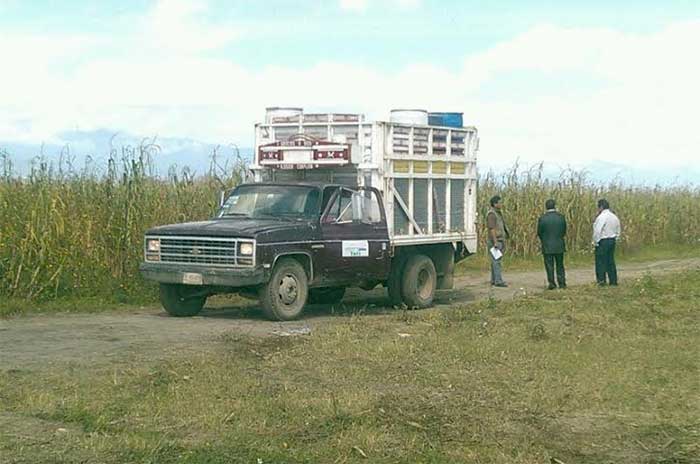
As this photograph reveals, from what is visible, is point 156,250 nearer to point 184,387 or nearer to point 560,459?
point 184,387

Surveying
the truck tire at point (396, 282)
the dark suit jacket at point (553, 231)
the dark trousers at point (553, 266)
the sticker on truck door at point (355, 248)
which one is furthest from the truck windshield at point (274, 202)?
the dark trousers at point (553, 266)

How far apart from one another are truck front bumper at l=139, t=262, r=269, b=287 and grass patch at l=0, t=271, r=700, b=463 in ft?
4.82

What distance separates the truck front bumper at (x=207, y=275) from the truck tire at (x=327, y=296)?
3450 millimetres

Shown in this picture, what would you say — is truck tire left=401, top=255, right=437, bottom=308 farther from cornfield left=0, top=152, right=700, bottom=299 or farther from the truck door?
cornfield left=0, top=152, right=700, bottom=299

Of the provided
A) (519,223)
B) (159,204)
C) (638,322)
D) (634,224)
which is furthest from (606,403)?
(634,224)

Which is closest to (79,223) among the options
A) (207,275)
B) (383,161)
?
(207,275)

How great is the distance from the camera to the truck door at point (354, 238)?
638 inches

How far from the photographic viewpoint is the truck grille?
48.6ft

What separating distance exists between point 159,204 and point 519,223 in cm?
1221

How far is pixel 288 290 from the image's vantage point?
15453mm

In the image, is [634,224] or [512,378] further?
[634,224]

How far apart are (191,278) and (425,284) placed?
4.74 m

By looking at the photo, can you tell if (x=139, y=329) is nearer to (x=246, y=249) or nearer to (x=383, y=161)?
(x=246, y=249)

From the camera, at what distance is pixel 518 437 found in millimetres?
8383
